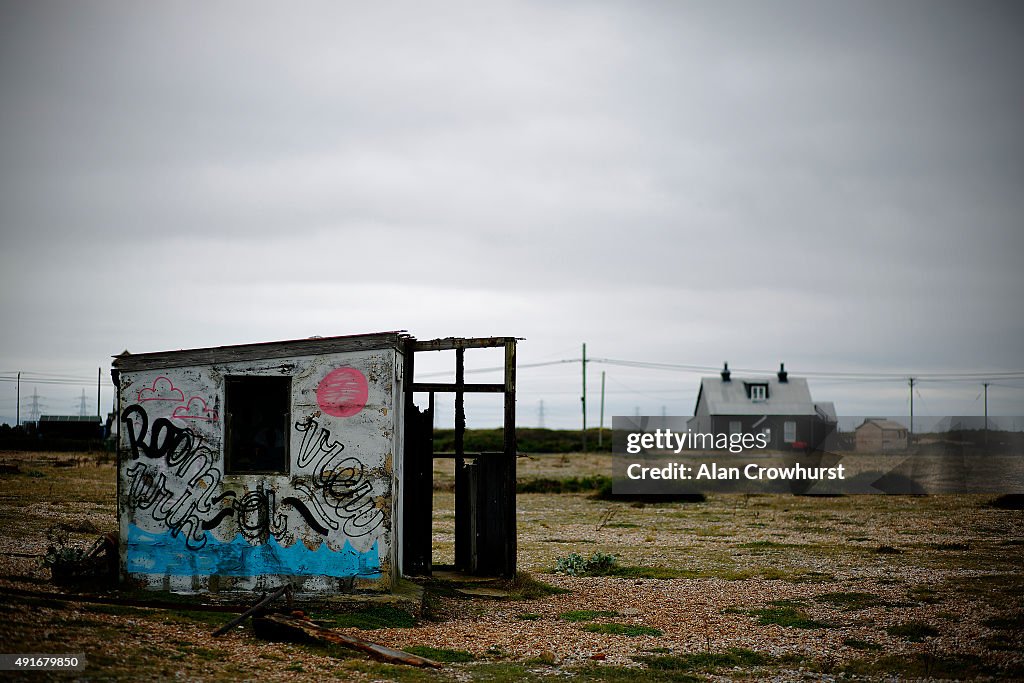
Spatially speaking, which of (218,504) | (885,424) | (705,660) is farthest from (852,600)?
(885,424)

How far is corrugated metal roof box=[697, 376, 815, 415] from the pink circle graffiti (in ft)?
204

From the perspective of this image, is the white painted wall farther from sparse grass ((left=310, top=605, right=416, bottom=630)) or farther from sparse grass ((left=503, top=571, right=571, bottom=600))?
sparse grass ((left=503, top=571, right=571, bottom=600))

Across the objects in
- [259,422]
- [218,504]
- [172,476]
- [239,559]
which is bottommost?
[239,559]

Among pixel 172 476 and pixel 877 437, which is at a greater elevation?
pixel 172 476

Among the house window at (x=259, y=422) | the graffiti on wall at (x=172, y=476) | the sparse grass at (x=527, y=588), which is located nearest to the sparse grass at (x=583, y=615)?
the sparse grass at (x=527, y=588)

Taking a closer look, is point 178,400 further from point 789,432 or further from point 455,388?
point 789,432

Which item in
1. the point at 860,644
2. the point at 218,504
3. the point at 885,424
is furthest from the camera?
the point at 885,424

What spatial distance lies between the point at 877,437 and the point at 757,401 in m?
12.3

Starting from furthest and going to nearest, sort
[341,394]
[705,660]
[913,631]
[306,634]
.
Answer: [341,394] < [913,631] < [705,660] < [306,634]

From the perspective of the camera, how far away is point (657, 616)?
12.9 metres

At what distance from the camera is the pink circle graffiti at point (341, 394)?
12391 millimetres

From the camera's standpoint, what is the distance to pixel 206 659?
29.0ft

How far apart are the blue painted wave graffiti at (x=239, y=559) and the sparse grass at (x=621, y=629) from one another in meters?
3.05

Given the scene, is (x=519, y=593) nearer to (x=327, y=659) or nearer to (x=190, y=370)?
(x=327, y=659)
